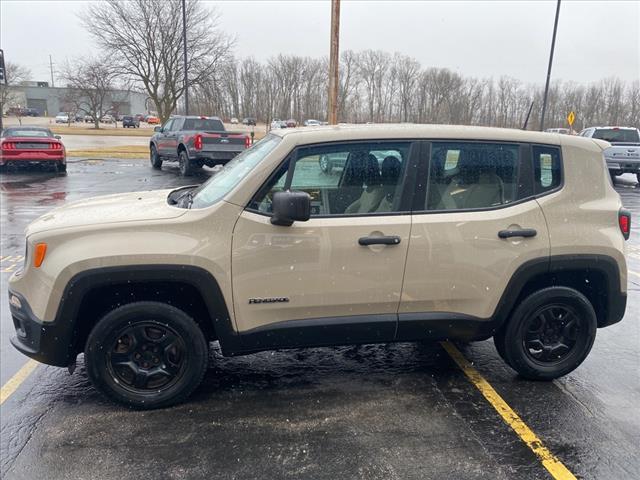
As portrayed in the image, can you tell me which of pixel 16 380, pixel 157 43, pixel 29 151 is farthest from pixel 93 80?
pixel 16 380

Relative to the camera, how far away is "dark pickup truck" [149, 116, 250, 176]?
15.7 meters

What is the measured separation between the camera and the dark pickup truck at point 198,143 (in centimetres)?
1572

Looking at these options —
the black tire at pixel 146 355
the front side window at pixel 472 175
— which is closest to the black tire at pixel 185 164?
the black tire at pixel 146 355

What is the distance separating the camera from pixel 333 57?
13578 mm

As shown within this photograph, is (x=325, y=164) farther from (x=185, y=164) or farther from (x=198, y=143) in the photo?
(x=185, y=164)

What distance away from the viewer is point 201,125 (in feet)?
56.7

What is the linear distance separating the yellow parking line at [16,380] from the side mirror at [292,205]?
223 cm

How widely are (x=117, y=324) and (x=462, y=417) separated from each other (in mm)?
2232

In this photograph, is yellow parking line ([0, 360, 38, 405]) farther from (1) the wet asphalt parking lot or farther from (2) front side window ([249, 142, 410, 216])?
(2) front side window ([249, 142, 410, 216])

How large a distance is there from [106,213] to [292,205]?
1305mm

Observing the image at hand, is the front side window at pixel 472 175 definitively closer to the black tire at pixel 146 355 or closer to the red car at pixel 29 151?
the black tire at pixel 146 355

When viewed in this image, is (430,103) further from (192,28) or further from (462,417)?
Result: (462,417)

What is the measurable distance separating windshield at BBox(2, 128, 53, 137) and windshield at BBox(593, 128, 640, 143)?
19307 millimetres

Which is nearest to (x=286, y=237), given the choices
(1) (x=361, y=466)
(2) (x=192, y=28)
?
(1) (x=361, y=466)
